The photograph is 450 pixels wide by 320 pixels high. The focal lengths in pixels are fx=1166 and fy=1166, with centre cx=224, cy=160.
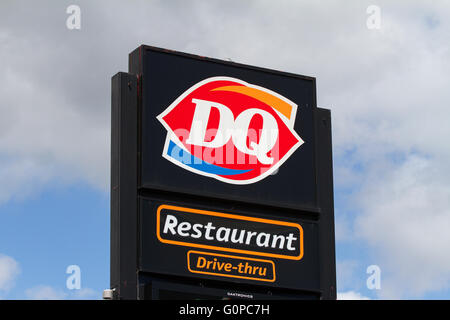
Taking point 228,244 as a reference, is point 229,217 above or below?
above

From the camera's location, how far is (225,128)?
18453 mm

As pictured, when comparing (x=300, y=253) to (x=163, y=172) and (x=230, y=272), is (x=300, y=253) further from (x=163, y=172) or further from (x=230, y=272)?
(x=163, y=172)

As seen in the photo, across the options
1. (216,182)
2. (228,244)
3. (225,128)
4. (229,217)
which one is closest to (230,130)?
(225,128)

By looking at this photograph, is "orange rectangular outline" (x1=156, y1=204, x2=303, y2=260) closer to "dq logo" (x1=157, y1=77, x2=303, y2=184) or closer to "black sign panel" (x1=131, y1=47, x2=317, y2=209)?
"black sign panel" (x1=131, y1=47, x2=317, y2=209)

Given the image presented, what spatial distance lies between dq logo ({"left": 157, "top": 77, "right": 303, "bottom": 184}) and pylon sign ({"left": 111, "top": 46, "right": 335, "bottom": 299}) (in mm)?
16

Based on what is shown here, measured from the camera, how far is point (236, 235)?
18.1 meters

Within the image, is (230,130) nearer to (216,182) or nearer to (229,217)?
(216,182)

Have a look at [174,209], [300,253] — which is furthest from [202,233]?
[300,253]

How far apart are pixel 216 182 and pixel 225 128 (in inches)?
35.3

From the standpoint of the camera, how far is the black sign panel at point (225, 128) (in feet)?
58.7

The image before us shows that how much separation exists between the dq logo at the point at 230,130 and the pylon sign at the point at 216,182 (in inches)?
0.6

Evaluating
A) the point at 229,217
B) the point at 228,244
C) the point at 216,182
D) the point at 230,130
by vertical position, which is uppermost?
the point at 230,130

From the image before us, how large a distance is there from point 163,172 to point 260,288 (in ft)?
7.72
